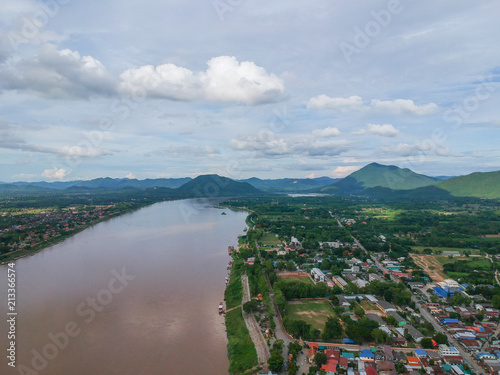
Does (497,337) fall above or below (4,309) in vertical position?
below

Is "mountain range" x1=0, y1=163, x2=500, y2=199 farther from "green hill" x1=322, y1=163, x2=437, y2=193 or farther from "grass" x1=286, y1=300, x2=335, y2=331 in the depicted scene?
"grass" x1=286, y1=300, x2=335, y2=331

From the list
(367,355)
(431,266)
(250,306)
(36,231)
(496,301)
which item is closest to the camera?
(367,355)

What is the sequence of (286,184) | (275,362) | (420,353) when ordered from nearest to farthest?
(275,362) → (420,353) → (286,184)

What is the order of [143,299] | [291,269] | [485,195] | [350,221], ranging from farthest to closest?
[485,195] → [350,221] → [291,269] → [143,299]

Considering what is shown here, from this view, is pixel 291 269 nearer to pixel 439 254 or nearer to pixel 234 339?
pixel 234 339

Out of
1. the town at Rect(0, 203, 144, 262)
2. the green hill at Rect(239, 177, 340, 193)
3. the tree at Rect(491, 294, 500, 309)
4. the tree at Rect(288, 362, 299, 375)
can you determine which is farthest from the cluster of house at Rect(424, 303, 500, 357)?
the green hill at Rect(239, 177, 340, 193)

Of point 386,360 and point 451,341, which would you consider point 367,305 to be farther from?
point 386,360

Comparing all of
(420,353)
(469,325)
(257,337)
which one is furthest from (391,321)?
(257,337)

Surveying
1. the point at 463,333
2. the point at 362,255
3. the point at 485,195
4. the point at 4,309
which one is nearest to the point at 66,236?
the point at 4,309
